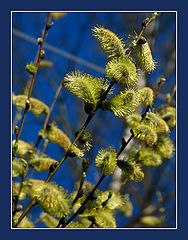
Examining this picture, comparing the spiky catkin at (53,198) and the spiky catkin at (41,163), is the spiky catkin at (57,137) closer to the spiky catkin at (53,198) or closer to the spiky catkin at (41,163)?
the spiky catkin at (41,163)

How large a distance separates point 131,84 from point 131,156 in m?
0.29

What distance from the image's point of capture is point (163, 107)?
4.81ft

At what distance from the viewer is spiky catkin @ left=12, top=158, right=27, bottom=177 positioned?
1291mm

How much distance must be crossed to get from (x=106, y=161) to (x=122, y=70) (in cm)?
20

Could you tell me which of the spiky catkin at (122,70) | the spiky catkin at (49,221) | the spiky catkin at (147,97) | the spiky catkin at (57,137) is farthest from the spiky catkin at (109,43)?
the spiky catkin at (49,221)

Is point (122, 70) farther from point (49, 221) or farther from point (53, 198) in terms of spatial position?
point (49, 221)

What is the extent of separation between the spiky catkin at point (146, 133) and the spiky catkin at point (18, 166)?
28 centimetres

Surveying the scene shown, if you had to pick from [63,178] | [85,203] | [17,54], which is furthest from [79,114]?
[85,203]

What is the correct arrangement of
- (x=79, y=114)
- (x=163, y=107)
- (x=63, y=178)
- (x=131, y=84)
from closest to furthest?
(x=131, y=84) < (x=163, y=107) < (x=63, y=178) < (x=79, y=114)

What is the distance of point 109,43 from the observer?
107 cm

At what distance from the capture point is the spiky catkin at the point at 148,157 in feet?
4.36

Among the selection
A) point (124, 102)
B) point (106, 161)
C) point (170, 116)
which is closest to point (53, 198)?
point (106, 161)

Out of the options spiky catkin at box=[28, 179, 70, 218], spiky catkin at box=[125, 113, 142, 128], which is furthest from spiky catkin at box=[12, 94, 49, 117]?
spiky catkin at box=[28, 179, 70, 218]

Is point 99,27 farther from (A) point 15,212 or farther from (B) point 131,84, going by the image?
(A) point 15,212
